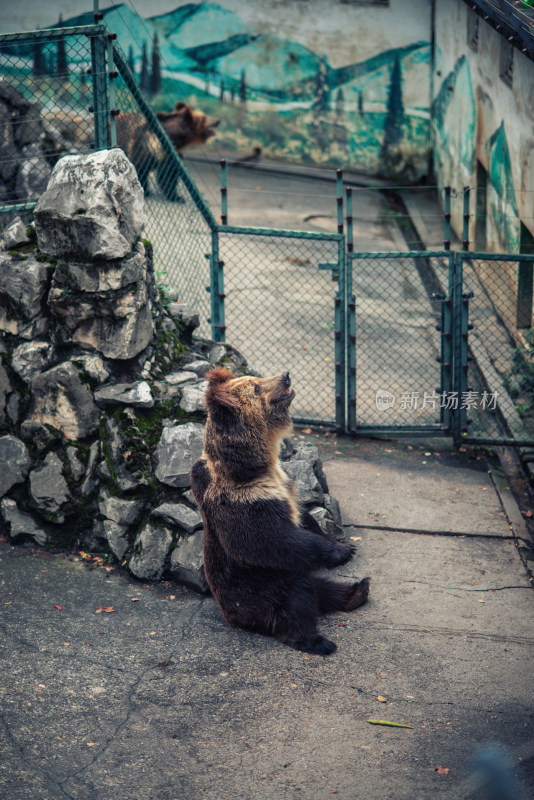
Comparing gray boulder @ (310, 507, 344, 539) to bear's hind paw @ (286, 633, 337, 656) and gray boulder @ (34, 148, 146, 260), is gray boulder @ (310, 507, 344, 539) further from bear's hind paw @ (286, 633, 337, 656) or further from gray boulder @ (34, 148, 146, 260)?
gray boulder @ (34, 148, 146, 260)

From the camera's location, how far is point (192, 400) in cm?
643

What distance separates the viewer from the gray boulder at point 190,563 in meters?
5.82

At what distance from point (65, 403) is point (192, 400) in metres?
0.99

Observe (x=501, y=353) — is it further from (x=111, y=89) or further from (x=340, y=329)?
(x=111, y=89)

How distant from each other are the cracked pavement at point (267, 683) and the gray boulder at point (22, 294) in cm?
177

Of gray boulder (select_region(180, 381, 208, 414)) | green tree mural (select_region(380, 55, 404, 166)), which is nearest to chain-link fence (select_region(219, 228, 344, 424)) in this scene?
gray boulder (select_region(180, 381, 208, 414))

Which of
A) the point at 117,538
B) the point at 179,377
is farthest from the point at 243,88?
the point at 117,538

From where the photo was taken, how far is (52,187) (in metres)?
6.11

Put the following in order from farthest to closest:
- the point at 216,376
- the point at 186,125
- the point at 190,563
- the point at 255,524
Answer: the point at 186,125 < the point at 190,563 < the point at 216,376 < the point at 255,524

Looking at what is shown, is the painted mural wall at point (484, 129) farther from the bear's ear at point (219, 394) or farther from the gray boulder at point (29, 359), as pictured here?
the gray boulder at point (29, 359)

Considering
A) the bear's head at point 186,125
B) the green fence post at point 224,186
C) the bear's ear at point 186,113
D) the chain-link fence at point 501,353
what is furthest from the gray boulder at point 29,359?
the bear's ear at point 186,113

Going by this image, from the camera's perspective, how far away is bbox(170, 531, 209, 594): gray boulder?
582cm

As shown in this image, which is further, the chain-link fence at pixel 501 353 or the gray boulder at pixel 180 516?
the chain-link fence at pixel 501 353

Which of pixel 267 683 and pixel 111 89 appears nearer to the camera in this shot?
pixel 267 683
